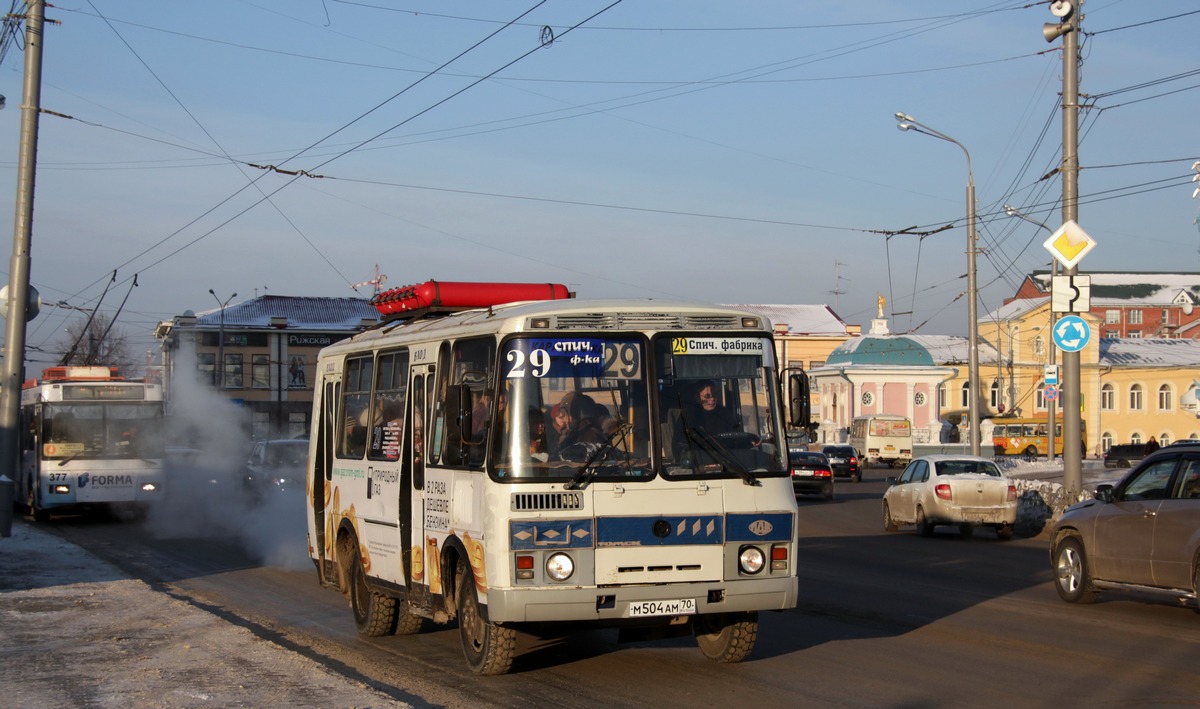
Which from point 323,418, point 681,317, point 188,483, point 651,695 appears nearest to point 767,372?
point 681,317

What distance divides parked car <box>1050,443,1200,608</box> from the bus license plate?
5582mm

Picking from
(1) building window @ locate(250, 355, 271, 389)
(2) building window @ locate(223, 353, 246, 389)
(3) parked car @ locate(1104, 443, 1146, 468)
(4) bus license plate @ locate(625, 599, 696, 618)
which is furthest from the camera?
(1) building window @ locate(250, 355, 271, 389)

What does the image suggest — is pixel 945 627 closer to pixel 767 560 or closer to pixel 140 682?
pixel 767 560

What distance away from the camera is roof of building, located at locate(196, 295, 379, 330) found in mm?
84125

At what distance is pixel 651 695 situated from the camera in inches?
344

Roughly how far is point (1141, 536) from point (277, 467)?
74.7 feet

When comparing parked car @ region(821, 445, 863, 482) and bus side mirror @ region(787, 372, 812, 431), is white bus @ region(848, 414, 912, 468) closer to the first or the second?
parked car @ region(821, 445, 863, 482)

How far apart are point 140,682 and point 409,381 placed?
10.8ft

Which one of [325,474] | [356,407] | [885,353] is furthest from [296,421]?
[356,407]

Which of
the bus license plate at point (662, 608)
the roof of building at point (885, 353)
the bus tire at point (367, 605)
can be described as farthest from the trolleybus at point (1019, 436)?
the bus license plate at point (662, 608)

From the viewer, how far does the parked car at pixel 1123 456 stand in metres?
63.7

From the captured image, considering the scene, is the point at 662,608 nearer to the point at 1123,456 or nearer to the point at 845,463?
the point at 845,463

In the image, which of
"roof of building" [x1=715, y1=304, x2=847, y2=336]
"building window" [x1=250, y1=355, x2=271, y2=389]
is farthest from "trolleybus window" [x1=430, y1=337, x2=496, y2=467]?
"roof of building" [x1=715, y1=304, x2=847, y2=336]

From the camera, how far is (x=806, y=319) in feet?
335
